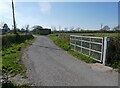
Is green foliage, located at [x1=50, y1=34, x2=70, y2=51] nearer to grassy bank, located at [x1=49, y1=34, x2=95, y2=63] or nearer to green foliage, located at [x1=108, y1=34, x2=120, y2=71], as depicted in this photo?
grassy bank, located at [x1=49, y1=34, x2=95, y2=63]

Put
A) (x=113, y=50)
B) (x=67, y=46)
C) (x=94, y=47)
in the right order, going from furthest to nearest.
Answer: (x=67, y=46) → (x=94, y=47) → (x=113, y=50)

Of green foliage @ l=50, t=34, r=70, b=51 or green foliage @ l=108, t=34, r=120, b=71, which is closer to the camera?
green foliage @ l=108, t=34, r=120, b=71

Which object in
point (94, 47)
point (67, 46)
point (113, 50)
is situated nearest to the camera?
point (113, 50)

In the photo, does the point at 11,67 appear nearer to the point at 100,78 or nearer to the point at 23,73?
the point at 23,73

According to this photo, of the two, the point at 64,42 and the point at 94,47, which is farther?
the point at 64,42

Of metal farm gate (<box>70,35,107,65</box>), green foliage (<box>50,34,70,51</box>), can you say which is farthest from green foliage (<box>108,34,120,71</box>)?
green foliage (<box>50,34,70,51</box>)

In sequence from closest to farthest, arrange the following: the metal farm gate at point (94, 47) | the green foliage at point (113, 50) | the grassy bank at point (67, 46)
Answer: the green foliage at point (113, 50) → the metal farm gate at point (94, 47) → the grassy bank at point (67, 46)

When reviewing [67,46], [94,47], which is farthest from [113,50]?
[67,46]

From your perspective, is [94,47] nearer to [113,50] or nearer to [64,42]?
[113,50]

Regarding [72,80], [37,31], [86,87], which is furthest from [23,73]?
[37,31]

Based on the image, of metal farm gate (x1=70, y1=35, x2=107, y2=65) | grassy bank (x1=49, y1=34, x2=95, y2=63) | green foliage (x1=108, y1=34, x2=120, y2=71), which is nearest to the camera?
green foliage (x1=108, y1=34, x2=120, y2=71)

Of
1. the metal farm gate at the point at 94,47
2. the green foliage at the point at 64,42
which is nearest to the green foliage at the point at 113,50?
the metal farm gate at the point at 94,47

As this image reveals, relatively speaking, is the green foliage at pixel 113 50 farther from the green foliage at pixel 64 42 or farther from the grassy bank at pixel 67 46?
the green foliage at pixel 64 42

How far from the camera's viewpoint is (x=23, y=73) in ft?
28.6
